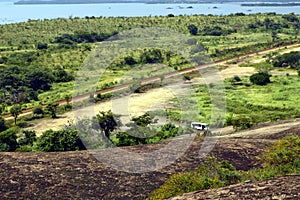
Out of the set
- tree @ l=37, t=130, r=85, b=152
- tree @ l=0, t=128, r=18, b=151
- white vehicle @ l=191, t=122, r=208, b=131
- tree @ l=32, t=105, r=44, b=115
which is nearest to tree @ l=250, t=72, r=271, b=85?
white vehicle @ l=191, t=122, r=208, b=131

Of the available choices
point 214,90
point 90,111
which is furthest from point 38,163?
point 214,90

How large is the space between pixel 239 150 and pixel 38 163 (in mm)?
8040

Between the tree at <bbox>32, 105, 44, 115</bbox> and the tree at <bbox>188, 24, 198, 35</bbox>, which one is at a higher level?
the tree at <bbox>188, 24, 198, 35</bbox>

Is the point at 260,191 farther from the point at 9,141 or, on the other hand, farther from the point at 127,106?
the point at 127,106

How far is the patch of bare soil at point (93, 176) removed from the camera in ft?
51.9

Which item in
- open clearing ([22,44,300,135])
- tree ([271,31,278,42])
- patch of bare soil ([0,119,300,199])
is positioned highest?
patch of bare soil ([0,119,300,199])

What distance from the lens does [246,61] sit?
75750 millimetres

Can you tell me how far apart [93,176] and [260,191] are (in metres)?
6.53

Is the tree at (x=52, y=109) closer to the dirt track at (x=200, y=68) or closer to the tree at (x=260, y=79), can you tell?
the dirt track at (x=200, y=68)

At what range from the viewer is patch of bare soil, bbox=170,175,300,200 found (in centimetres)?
1268

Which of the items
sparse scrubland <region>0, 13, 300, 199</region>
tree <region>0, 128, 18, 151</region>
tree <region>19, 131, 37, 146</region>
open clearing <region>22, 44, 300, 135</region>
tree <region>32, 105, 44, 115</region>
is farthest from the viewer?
tree <region>32, 105, 44, 115</region>

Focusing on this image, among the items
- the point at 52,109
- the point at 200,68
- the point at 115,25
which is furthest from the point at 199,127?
the point at 115,25

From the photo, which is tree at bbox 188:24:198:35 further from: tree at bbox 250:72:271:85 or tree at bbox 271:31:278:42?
tree at bbox 250:72:271:85

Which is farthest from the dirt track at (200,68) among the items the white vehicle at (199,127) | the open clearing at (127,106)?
the white vehicle at (199,127)
